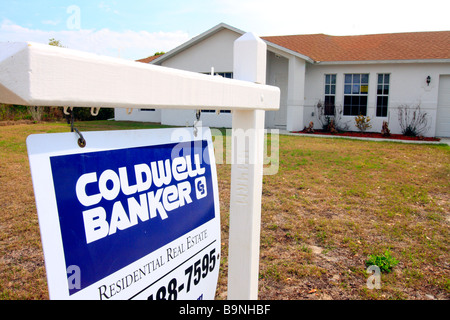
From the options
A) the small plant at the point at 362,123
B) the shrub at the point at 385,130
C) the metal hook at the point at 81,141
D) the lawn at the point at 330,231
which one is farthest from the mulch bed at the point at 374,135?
the metal hook at the point at 81,141

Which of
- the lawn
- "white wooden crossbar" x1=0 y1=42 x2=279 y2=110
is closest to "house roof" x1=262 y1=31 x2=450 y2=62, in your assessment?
the lawn

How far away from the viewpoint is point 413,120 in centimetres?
1549

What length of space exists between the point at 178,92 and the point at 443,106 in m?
17.4

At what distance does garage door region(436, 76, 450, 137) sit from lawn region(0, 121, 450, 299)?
25.7 ft

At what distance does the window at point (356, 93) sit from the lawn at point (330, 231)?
8.17 meters

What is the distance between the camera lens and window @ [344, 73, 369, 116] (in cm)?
1659

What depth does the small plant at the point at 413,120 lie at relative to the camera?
15.5 meters

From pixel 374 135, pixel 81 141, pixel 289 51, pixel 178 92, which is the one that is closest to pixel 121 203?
pixel 81 141

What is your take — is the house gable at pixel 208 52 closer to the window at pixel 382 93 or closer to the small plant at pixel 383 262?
the window at pixel 382 93

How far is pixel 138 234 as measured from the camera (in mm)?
1113

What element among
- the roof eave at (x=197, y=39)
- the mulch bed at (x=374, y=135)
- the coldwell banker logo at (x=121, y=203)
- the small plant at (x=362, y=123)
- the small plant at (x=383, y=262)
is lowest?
the small plant at (x=383, y=262)

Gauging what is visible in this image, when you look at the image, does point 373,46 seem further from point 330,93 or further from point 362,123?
point 362,123
